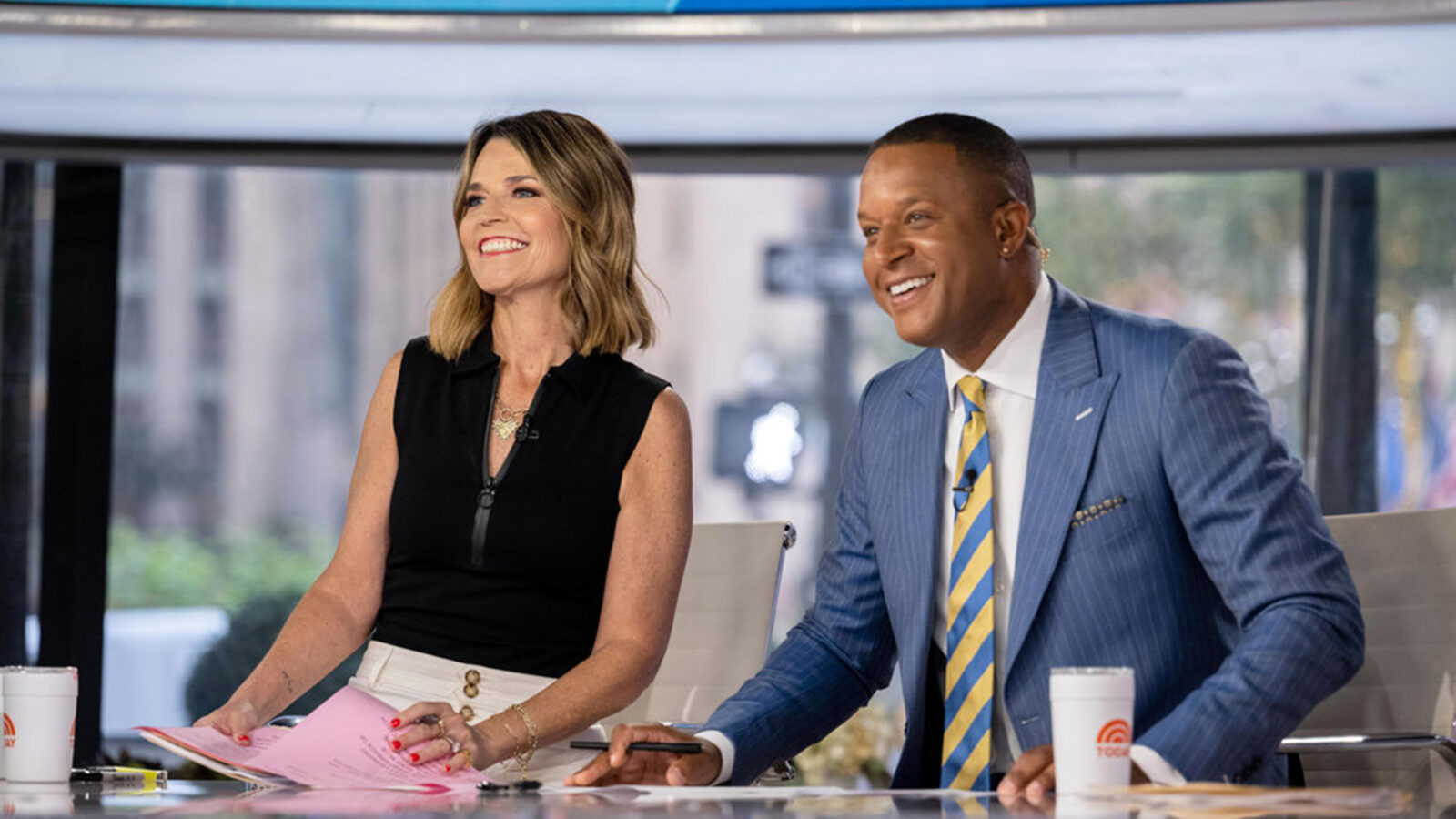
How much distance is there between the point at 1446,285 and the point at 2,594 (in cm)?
474

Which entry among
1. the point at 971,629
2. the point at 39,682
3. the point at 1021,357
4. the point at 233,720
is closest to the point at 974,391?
the point at 1021,357

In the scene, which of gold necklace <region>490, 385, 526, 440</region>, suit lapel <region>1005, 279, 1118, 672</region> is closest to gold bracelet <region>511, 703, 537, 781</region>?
gold necklace <region>490, 385, 526, 440</region>

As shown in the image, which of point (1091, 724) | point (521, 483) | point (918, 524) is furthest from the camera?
point (521, 483)

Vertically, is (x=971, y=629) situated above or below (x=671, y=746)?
above

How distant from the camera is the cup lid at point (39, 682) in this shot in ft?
5.87

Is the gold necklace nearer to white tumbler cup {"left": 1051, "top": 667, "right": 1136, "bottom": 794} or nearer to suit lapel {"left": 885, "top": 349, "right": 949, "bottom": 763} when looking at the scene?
suit lapel {"left": 885, "top": 349, "right": 949, "bottom": 763}

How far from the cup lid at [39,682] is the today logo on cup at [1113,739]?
44.2 inches

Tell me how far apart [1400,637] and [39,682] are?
208cm

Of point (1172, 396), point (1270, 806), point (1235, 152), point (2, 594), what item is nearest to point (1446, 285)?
point (1235, 152)

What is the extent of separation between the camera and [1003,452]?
227 centimetres

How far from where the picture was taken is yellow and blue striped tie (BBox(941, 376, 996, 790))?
2154mm

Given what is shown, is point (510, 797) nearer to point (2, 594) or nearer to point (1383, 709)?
point (1383, 709)

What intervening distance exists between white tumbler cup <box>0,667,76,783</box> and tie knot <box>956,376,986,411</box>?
1.22m

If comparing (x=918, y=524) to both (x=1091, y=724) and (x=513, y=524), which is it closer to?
(x=513, y=524)
